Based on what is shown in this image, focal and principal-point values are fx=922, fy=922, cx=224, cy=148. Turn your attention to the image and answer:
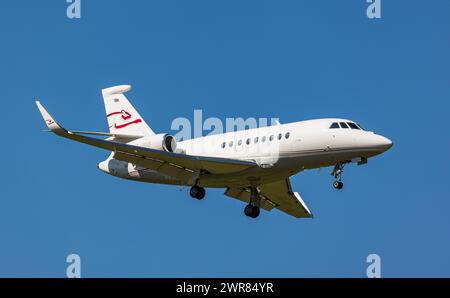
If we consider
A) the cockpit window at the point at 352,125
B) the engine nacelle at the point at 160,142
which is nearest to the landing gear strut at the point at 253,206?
the engine nacelle at the point at 160,142

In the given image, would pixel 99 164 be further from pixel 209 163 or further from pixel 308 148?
pixel 308 148

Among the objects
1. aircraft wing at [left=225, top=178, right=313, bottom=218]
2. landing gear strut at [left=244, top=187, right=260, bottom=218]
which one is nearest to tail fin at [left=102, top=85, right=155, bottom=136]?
aircraft wing at [left=225, top=178, right=313, bottom=218]

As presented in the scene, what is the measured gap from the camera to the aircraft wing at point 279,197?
38.9 m

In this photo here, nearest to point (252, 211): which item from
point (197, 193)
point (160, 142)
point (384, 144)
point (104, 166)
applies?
point (197, 193)

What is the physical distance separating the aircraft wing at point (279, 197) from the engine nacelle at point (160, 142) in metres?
3.82

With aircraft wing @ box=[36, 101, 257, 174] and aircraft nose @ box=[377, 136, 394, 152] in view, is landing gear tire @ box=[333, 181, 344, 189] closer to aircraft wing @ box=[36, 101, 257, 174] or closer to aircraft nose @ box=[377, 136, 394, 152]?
aircraft nose @ box=[377, 136, 394, 152]

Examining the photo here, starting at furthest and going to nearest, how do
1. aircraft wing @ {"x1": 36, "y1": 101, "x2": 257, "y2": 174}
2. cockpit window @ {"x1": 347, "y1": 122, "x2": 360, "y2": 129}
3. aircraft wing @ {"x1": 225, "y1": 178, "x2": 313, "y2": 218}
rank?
aircraft wing @ {"x1": 225, "y1": 178, "x2": 313, "y2": 218}
aircraft wing @ {"x1": 36, "y1": 101, "x2": 257, "y2": 174}
cockpit window @ {"x1": 347, "y1": 122, "x2": 360, "y2": 129}

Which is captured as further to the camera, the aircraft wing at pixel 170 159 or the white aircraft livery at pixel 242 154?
the aircraft wing at pixel 170 159

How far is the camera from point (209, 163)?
35.0m

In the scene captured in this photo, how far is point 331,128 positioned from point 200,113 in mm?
5739

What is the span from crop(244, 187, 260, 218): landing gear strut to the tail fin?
5.20 meters

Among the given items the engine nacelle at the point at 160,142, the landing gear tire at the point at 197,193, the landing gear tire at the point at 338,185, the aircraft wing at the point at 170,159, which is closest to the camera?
the landing gear tire at the point at 338,185

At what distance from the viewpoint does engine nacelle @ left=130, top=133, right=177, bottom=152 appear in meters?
36.0

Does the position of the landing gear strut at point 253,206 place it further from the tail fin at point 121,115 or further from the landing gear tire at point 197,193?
the tail fin at point 121,115
